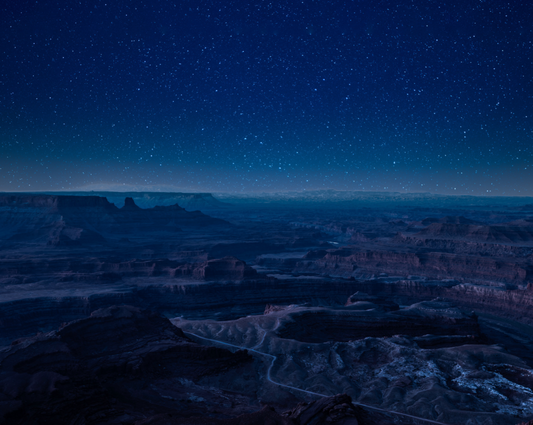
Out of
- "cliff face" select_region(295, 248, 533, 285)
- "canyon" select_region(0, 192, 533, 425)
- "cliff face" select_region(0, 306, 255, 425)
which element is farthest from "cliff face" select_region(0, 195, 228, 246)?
"cliff face" select_region(0, 306, 255, 425)

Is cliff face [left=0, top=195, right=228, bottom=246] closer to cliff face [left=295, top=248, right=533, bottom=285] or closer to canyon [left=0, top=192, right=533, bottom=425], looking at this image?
canyon [left=0, top=192, right=533, bottom=425]

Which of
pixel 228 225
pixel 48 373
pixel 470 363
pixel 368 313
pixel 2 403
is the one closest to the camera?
pixel 2 403

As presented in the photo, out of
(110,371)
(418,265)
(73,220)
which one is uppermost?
(73,220)

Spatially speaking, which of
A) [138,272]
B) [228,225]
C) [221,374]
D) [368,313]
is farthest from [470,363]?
[228,225]

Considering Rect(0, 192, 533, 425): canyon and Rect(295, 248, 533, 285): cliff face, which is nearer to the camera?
Rect(0, 192, 533, 425): canyon

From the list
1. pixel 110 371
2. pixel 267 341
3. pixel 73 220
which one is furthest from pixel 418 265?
pixel 73 220

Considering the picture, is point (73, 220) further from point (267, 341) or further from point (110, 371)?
point (110, 371)

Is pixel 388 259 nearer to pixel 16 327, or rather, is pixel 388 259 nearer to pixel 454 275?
pixel 454 275

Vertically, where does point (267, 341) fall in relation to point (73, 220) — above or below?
below

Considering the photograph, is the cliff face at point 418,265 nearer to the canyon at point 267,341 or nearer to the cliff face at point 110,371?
the canyon at point 267,341
